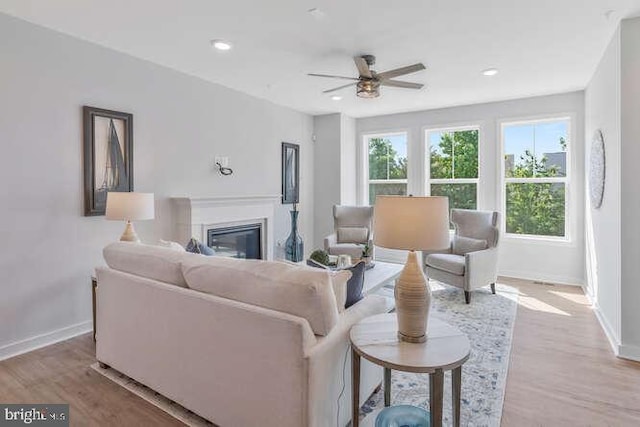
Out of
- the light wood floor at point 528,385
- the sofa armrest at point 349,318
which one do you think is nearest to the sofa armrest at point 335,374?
the sofa armrest at point 349,318

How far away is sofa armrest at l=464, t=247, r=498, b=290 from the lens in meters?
3.97

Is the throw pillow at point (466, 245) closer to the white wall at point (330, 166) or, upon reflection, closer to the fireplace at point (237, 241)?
the white wall at point (330, 166)

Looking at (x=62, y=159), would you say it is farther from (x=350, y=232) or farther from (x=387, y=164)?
(x=387, y=164)

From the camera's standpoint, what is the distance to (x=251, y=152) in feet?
16.5

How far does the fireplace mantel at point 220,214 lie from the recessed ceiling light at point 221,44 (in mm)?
1568

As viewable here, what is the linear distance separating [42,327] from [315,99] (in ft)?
13.3

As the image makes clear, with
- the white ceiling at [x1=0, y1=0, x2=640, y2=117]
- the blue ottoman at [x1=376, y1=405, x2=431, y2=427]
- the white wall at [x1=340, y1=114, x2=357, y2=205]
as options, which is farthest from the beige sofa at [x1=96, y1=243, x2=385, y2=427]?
the white wall at [x1=340, y1=114, x2=357, y2=205]

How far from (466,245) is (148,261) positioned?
3.71 metres

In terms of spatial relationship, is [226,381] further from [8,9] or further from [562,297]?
[562,297]

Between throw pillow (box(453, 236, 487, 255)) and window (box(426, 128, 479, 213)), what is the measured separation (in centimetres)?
116

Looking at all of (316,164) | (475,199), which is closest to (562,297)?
(475,199)

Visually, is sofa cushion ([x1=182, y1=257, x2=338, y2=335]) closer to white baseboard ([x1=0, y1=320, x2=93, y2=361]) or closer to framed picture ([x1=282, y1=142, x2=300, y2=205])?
white baseboard ([x1=0, y1=320, x2=93, y2=361])

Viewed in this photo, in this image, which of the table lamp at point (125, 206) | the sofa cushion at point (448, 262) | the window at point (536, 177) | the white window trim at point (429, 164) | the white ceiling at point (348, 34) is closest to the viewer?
the white ceiling at point (348, 34)

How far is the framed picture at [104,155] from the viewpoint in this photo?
319 centimetres
